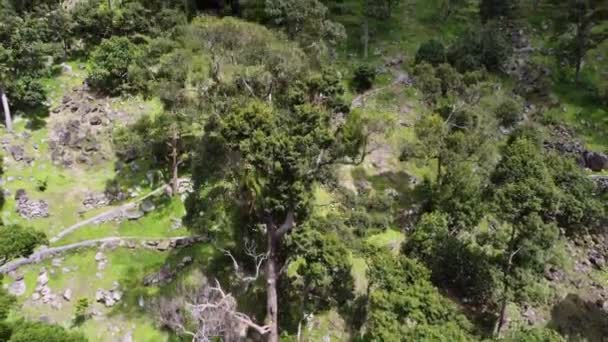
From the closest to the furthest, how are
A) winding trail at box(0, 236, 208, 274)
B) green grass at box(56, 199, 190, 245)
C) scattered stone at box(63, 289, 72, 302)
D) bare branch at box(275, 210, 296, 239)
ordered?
bare branch at box(275, 210, 296, 239) < scattered stone at box(63, 289, 72, 302) < winding trail at box(0, 236, 208, 274) < green grass at box(56, 199, 190, 245)

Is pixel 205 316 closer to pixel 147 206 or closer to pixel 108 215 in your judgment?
pixel 147 206

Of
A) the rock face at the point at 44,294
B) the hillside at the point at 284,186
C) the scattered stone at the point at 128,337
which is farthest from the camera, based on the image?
the rock face at the point at 44,294

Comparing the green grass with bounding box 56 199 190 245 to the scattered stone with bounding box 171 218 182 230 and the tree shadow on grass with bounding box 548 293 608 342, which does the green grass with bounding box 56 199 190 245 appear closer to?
the scattered stone with bounding box 171 218 182 230

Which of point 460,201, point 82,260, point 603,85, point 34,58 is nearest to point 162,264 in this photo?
point 82,260

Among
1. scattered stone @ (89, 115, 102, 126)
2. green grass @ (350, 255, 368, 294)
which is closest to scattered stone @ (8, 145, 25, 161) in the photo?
scattered stone @ (89, 115, 102, 126)

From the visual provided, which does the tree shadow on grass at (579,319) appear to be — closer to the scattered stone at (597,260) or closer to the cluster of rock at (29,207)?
the scattered stone at (597,260)

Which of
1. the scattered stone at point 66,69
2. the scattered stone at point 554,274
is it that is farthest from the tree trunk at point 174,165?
the scattered stone at point 554,274

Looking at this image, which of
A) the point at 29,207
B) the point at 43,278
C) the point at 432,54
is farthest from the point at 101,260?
the point at 432,54
